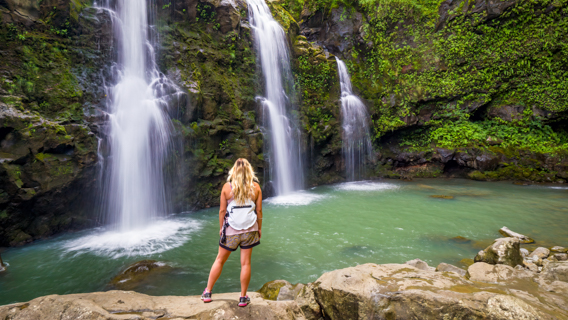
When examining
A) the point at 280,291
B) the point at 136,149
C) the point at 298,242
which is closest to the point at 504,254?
the point at 280,291

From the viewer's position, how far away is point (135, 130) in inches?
340

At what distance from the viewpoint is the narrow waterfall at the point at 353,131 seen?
16.6 m

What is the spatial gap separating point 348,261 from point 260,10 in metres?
13.7

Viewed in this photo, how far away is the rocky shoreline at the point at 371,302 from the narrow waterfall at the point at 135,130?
5.83 metres

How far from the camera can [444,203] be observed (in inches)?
415

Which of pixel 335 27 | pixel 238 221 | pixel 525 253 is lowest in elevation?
pixel 525 253

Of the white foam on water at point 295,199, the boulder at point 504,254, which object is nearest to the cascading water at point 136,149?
the white foam on water at point 295,199

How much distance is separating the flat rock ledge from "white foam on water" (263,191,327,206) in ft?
25.5

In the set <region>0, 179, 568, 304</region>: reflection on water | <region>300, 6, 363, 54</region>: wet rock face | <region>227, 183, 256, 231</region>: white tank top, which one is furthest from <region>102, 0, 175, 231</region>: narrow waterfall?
<region>300, 6, 363, 54</region>: wet rock face

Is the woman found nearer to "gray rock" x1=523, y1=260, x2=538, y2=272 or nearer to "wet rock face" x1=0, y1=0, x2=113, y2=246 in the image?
"gray rock" x1=523, y1=260, x2=538, y2=272

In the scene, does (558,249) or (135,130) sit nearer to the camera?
(558,249)

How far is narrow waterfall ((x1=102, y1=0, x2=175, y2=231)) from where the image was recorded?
822 centimetres

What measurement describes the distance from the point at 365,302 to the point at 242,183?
6.24 feet

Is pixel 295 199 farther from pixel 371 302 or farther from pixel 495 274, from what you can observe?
pixel 371 302
